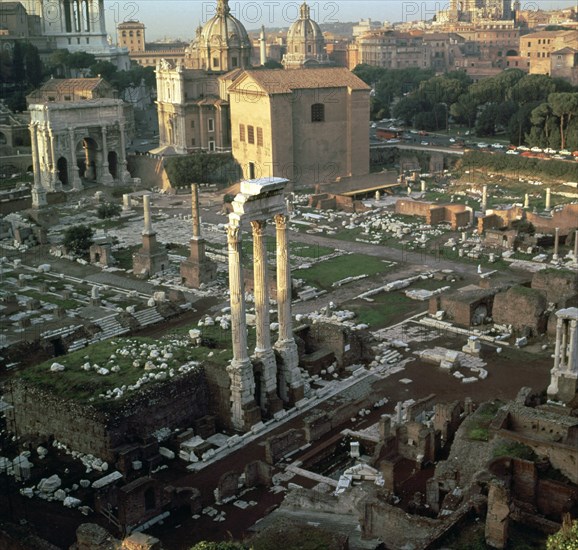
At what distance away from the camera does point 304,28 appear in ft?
364

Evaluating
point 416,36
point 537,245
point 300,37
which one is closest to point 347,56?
point 416,36

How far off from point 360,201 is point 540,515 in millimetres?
35557

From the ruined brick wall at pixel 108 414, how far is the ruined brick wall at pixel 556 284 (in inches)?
588

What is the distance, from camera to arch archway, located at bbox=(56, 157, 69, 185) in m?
58.2

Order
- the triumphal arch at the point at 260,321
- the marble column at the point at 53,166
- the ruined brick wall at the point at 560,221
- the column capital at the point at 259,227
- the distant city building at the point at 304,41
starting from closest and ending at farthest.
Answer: the triumphal arch at the point at 260,321, the column capital at the point at 259,227, the ruined brick wall at the point at 560,221, the marble column at the point at 53,166, the distant city building at the point at 304,41

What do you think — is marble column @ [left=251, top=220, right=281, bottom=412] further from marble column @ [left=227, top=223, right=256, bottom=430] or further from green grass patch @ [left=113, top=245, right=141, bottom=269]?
A: green grass patch @ [left=113, top=245, right=141, bottom=269]

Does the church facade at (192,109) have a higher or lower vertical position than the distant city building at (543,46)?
lower

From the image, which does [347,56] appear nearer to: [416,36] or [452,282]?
[416,36]

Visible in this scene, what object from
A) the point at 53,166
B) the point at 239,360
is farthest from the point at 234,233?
the point at 53,166

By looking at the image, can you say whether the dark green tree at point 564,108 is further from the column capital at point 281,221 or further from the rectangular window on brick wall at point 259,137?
the column capital at point 281,221

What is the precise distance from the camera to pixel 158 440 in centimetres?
2178

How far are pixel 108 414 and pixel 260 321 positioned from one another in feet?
15.6

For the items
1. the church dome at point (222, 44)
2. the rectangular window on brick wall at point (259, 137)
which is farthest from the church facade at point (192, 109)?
the rectangular window on brick wall at point (259, 137)

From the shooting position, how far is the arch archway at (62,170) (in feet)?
191
